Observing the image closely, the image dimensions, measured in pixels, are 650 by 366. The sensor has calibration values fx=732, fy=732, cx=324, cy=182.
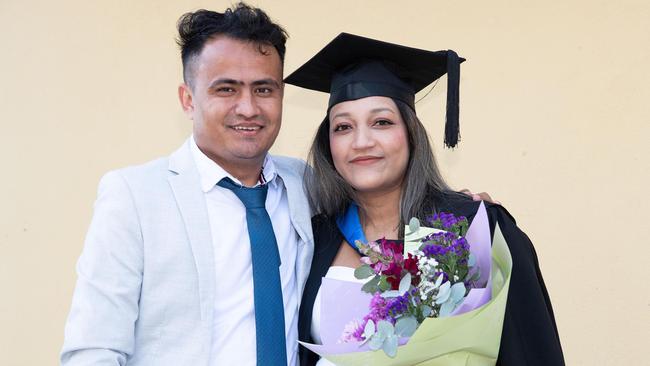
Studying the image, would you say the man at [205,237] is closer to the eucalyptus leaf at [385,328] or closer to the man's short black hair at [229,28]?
the man's short black hair at [229,28]

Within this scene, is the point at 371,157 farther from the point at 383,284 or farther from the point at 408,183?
the point at 383,284

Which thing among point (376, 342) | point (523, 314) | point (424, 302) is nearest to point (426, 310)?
point (424, 302)

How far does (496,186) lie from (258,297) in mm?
1801

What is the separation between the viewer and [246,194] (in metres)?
2.26

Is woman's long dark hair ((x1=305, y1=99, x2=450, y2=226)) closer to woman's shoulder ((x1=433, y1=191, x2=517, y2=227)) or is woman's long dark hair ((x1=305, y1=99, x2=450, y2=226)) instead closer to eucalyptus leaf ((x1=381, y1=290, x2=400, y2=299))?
woman's shoulder ((x1=433, y1=191, x2=517, y2=227))

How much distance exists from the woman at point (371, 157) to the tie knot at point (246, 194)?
0.29 meters

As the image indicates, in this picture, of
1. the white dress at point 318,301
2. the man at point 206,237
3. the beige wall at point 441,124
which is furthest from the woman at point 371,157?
the beige wall at point 441,124

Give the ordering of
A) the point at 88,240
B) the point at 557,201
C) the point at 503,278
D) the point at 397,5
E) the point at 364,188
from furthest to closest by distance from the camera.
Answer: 1. the point at 397,5
2. the point at 557,201
3. the point at 364,188
4. the point at 88,240
5. the point at 503,278

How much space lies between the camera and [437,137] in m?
3.66

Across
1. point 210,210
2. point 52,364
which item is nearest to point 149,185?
point 210,210

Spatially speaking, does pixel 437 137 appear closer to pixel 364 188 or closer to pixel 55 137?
pixel 364 188

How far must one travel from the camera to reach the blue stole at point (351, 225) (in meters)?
2.42

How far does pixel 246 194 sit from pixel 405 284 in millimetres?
853

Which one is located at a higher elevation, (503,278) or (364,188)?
(364,188)
